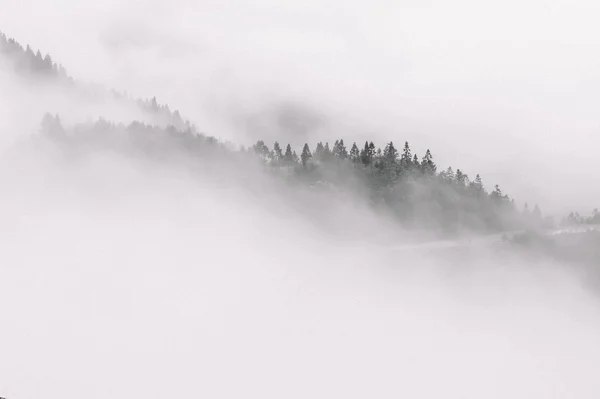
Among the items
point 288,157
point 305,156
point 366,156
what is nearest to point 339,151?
point 366,156

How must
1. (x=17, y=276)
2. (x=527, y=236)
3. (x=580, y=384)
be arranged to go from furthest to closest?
(x=527, y=236) → (x=580, y=384) → (x=17, y=276)

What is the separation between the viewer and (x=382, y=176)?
A: 585 feet

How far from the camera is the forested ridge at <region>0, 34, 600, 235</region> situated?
17400cm

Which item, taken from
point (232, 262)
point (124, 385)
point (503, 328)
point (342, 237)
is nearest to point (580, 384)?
point (503, 328)

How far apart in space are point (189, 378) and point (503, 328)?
93.0 meters

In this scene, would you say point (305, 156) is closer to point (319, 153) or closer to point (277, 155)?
point (319, 153)

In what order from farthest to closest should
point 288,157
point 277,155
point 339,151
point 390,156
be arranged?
point 277,155
point 288,157
point 339,151
point 390,156

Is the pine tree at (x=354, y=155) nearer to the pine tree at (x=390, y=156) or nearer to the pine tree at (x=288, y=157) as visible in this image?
the pine tree at (x=390, y=156)

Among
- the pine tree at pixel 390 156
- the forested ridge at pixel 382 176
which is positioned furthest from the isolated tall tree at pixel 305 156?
the pine tree at pixel 390 156

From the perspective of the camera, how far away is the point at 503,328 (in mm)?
168875

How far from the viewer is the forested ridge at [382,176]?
174000 millimetres

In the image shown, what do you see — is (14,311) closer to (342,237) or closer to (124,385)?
(124,385)

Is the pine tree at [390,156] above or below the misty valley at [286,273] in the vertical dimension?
above

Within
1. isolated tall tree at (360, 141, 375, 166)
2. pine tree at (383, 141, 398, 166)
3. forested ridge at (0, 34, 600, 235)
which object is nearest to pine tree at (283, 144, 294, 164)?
forested ridge at (0, 34, 600, 235)
